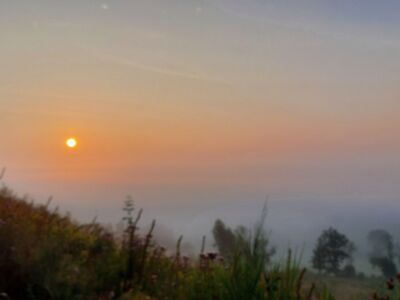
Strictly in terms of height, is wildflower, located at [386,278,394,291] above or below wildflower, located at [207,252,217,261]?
below

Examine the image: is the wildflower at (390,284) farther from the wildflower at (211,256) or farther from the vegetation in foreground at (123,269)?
the wildflower at (211,256)

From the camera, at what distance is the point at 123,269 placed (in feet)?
24.9

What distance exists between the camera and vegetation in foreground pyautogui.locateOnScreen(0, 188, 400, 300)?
249 inches

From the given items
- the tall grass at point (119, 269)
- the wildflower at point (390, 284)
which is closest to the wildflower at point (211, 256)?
the tall grass at point (119, 269)

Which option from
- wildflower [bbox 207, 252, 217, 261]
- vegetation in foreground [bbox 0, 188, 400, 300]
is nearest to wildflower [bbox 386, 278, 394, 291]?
vegetation in foreground [bbox 0, 188, 400, 300]

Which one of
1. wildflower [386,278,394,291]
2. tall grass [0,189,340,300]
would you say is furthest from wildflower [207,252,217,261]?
wildflower [386,278,394,291]

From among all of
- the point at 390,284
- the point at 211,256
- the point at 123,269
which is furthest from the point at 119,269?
the point at 390,284

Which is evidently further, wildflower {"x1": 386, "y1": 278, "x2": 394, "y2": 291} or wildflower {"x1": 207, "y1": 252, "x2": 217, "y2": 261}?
wildflower {"x1": 207, "y1": 252, "x2": 217, "y2": 261}

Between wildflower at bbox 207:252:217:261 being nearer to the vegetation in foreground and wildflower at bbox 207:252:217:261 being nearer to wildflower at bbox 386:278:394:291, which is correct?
the vegetation in foreground

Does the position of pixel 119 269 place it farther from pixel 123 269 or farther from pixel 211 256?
pixel 211 256

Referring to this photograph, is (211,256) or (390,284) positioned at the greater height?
(211,256)

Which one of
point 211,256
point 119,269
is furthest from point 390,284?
point 119,269

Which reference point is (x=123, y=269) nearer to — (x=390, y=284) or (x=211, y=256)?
(x=211, y=256)

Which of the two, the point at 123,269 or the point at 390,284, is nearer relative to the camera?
the point at 390,284
